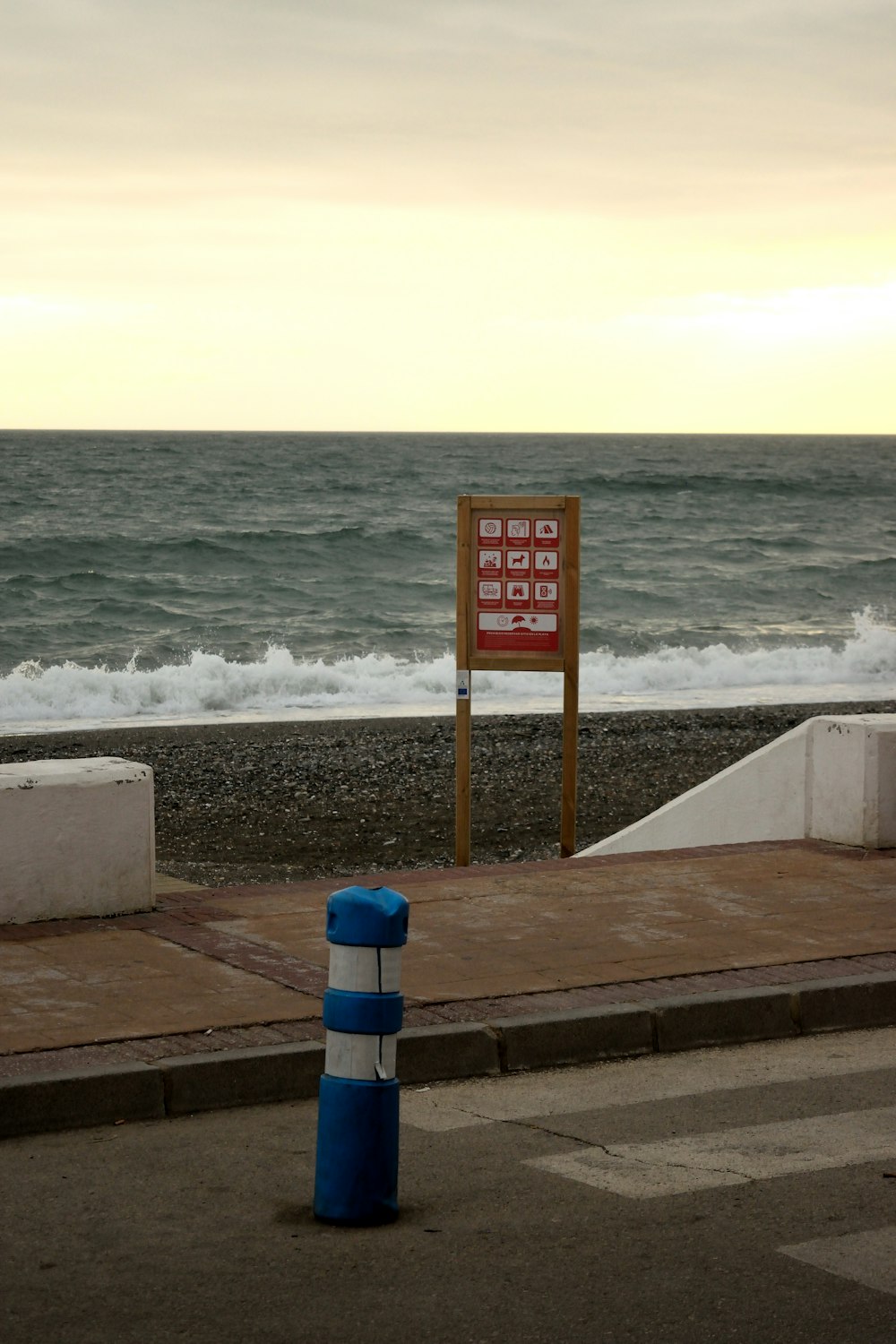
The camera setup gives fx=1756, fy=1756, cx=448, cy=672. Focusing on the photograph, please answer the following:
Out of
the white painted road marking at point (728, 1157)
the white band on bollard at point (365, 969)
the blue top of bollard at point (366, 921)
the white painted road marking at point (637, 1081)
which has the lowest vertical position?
the white painted road marking at point (637, 1081)

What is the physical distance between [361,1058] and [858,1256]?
1425 millimetres

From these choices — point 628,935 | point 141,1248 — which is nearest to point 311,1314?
point 141,1248

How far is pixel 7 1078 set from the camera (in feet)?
19.4

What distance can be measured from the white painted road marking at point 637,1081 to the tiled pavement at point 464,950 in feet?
1.11

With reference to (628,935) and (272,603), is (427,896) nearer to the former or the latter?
(628,935)

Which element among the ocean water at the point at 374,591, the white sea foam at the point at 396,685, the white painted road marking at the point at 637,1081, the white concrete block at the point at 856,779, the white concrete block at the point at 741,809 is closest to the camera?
the white painted road marking at the point at 637,1081

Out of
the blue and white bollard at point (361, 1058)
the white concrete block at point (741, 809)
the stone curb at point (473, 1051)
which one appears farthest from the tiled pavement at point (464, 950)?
the blue and white bollard at point (361, 1058)

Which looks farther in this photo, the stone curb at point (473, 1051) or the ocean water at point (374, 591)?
the ocean water at point (374, 591)

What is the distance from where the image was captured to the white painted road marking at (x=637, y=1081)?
616 centimetres

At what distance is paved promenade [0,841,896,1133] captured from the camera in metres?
6.22

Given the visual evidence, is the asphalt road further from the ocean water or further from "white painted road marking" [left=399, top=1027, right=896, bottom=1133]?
the ocean water

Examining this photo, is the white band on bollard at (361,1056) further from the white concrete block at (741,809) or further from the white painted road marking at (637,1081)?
the white concrete block at (741,809)

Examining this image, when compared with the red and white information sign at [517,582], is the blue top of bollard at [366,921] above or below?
below

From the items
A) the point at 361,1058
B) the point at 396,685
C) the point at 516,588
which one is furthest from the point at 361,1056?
the point at 396,685
